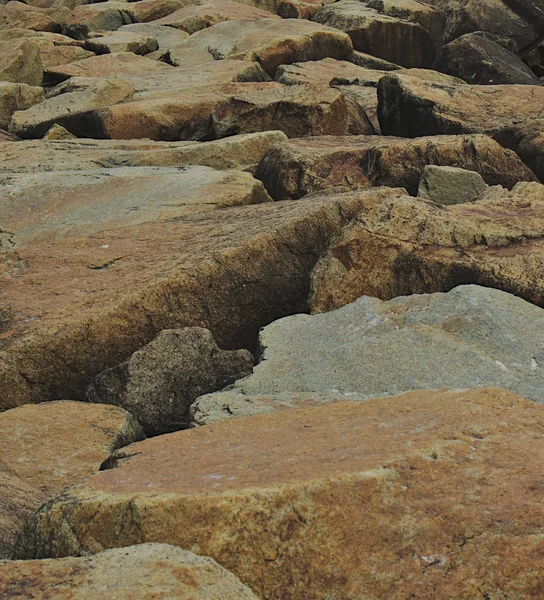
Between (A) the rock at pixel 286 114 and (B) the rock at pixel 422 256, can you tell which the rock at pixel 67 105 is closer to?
(A) the rock at pixel 286 114

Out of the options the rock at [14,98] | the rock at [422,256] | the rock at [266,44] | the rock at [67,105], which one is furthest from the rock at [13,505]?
the rock at [266,44]

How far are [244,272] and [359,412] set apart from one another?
1747mm

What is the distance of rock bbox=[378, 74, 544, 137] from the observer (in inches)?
334

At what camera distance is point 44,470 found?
3.41 meters

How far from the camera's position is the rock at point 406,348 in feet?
11.8

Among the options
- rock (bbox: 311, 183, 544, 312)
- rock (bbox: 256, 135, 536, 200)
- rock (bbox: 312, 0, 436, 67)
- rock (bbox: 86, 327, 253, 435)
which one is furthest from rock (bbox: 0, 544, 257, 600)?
rock (bbox: 312, 0, 436, 67)

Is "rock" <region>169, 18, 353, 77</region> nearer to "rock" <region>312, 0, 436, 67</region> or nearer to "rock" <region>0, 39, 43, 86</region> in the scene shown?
"rock" <region>312, 0, 436, 67</region>

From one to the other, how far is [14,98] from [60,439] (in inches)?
330

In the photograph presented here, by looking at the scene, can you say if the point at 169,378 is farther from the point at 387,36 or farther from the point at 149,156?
the point at 387,36

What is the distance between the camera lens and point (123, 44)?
51.1 ft

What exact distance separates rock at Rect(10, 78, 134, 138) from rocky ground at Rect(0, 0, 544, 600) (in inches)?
2.7

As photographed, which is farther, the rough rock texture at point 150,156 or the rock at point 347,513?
the rough rock texture at point 150,156

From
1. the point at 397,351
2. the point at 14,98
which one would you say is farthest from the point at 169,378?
the point at 14,98

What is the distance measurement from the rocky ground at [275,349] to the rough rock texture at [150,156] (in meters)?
0.04
